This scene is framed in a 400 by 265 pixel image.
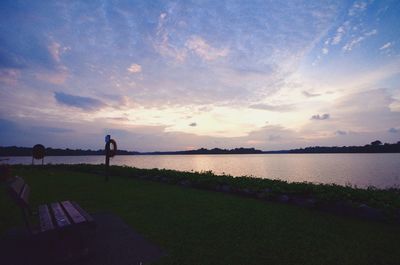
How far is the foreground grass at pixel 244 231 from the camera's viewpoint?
4.31 metres

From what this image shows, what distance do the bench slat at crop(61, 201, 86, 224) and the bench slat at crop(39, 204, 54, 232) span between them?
30 cm

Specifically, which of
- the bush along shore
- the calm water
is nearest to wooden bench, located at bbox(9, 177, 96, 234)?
the bush along shore

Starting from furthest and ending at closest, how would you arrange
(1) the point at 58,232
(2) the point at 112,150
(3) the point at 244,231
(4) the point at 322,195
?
(2) the point at 112,150 → (4) the point at 322,195 → (3) the point at 244,231 → (1) the point at 58,232

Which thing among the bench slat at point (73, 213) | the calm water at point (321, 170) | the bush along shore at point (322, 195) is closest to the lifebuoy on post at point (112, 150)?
the bush along shore at point (322, 195)

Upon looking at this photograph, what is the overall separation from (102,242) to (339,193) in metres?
6.93

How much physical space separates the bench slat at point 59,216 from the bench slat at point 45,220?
0.10 metres

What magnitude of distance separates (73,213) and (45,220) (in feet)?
1.40

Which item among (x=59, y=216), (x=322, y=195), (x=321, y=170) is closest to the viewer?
(x=59, y=216)

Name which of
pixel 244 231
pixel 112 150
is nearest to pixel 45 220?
pixel 244 231

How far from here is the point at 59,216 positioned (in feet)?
13.7

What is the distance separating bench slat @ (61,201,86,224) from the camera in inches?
154

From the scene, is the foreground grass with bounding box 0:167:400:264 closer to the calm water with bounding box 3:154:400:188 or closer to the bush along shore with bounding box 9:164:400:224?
the bush along shore with bounding box 9:164:400:224

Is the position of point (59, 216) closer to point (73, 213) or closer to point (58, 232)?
point (73, 213)

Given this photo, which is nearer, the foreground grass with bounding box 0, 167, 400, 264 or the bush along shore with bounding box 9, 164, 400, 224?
the foreground grass with bounding box 0, 167, 400, 264
